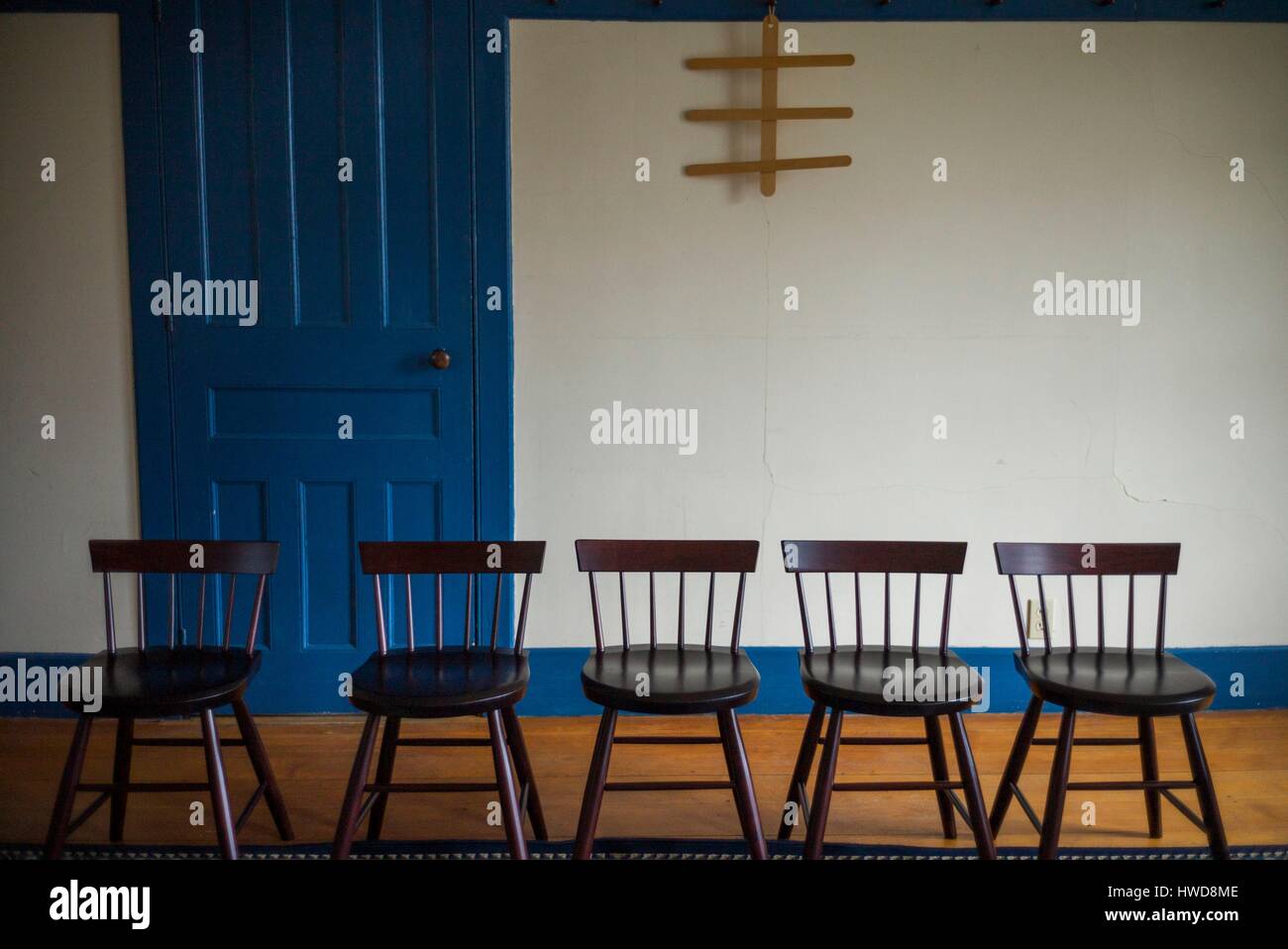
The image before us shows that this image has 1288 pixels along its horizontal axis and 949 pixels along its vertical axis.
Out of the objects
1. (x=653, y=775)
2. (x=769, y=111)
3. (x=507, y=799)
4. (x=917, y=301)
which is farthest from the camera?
(x=917, y=301)

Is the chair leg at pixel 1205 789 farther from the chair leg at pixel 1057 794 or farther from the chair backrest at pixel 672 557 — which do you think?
→ the chair backrest at pixel 672 557

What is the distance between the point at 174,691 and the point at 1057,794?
208 cm

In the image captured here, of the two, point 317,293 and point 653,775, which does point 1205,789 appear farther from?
point 317,293

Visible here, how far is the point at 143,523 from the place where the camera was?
323cm

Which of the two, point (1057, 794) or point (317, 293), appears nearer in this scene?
point (1057, 794)

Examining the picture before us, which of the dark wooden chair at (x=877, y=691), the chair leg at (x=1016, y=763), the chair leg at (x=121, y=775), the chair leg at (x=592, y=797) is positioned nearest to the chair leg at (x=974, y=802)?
the dark wooden chair at (x=877, y=691)

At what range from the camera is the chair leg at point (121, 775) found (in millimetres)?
2336

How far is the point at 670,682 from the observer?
2.14 meters

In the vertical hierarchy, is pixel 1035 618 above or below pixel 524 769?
above


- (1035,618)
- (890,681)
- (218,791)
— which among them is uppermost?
(890,681)

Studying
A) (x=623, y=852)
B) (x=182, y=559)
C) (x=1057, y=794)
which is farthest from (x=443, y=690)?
(x=1057, y=794)

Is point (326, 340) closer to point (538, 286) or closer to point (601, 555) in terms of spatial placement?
point (538, 286)

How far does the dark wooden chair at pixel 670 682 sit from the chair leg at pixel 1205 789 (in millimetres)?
1032

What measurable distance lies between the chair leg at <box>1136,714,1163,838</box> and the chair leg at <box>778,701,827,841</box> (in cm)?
83
